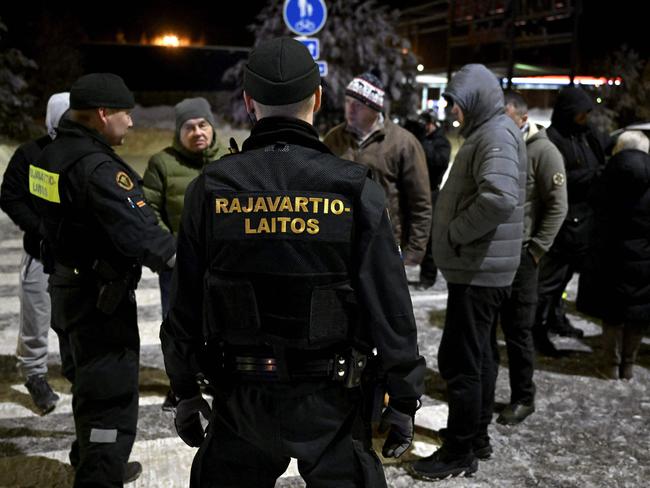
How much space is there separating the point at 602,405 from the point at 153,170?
135 inches

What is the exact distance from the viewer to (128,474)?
11.6 feet

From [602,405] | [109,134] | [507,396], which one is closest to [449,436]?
[507,396]

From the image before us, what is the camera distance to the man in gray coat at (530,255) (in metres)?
4.16

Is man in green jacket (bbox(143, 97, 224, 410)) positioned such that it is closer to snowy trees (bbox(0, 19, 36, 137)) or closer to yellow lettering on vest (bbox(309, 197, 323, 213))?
yellow lettering on vest (bbox(309, 197, 323, 213))

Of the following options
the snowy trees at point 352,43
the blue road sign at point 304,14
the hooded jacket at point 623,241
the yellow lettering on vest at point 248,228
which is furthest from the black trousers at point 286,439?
the snowy trees at point 352,43

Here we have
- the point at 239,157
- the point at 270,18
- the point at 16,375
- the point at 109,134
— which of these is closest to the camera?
the point at 239,157

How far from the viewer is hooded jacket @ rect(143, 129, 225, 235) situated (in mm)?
4426

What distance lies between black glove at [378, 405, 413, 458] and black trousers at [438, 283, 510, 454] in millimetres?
1333

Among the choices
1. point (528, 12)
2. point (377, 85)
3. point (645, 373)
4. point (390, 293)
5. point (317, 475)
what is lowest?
point (645, 373)

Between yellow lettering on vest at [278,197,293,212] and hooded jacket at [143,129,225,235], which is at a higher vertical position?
yellow lettering on vest at [278,197,293,212]

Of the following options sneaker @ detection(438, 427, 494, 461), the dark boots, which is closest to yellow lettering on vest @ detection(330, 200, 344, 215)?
sneaker @ detection(438, 427, 494, 461)

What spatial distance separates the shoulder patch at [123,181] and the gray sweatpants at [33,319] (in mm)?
1595

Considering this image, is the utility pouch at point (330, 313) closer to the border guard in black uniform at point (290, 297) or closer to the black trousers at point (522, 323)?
the border guard in black uniform at point (290, 297)

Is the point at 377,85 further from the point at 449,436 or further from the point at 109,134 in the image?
the point at 449,436
